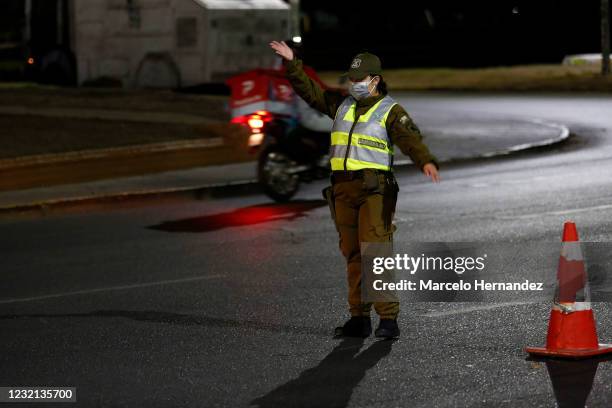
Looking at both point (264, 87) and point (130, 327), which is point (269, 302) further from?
point (264, 87)

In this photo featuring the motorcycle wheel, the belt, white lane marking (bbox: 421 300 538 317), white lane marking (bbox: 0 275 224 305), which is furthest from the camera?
the motorcycle wheel

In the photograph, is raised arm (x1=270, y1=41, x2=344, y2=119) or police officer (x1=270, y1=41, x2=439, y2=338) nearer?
police officer (x1=270, y1=41, x2=439, y2=338)

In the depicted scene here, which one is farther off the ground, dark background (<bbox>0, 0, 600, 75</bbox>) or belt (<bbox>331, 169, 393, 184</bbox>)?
belt (<bbox>331, 169, 393, 184</bbox>)

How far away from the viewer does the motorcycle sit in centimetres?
1672

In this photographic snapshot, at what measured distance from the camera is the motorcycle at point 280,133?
16719 mm

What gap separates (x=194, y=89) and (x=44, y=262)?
23473mm

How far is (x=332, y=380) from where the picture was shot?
824cm

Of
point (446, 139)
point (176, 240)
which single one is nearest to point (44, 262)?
point (176, 240)

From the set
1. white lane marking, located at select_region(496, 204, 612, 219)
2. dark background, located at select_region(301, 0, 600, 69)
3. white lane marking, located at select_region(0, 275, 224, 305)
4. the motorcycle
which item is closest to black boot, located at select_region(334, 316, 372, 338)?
white lane marking, located at select_region(0, 275, 224, 305)

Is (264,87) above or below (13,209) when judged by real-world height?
above

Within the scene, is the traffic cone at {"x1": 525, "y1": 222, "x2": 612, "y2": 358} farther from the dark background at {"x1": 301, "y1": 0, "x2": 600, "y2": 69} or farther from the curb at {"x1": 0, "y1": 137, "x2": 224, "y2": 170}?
the dark background at {"x1": 301, "y1": 0, "x2": 600, "y2": 69}

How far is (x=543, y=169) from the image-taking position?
19.7m

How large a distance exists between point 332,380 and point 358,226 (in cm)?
150

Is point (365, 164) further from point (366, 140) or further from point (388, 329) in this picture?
point (388, 329)
